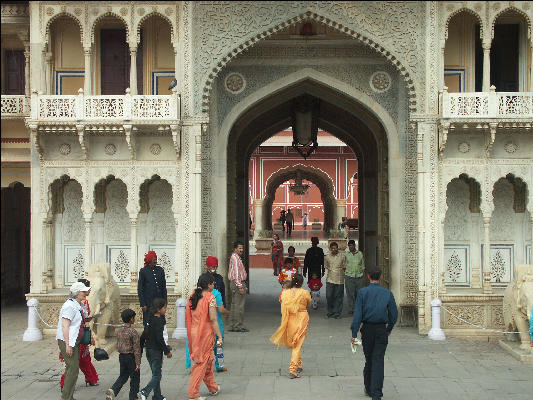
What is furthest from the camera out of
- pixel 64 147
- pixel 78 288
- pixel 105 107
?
pixel 64 147

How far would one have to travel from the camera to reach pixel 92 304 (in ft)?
32.3

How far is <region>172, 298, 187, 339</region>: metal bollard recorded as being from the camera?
36.4 feet

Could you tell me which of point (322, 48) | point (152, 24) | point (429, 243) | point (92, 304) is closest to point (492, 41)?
point (322, 48)

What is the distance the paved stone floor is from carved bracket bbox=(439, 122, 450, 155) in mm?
3202

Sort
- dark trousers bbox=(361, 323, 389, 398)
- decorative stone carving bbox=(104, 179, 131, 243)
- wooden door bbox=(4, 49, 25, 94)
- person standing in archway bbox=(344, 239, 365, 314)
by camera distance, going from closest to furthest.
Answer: dark trousers bbox=(361, 323, 389, 398), decorative stone carving bbox=(104, 179, 131, 243), wooden door bbox=(4, 49, 25, 94), person standing in archway bbox=(344, 239, 365, 314)

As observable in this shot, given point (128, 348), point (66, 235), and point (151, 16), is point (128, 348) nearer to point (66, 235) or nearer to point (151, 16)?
point (66, 235)

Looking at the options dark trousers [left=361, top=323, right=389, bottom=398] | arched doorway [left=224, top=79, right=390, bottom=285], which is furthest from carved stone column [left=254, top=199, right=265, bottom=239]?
dark trousers [left=361, top=323, right=389, bottom=398]

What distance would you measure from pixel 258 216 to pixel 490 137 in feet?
79.7

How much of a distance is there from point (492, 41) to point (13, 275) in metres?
11.7

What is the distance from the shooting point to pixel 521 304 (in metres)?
9.74

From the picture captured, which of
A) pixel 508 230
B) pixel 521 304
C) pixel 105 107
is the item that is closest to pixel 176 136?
pixel 105 107

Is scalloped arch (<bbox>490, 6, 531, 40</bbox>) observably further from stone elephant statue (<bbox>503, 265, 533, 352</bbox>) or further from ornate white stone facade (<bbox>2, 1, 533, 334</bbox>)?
stone elephant statue (<bbox>503, 265, 533, 352</bbox>)

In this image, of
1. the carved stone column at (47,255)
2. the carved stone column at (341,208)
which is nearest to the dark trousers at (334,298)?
the carved stone column at (47,255)

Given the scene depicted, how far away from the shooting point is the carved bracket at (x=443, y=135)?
35.7ft
